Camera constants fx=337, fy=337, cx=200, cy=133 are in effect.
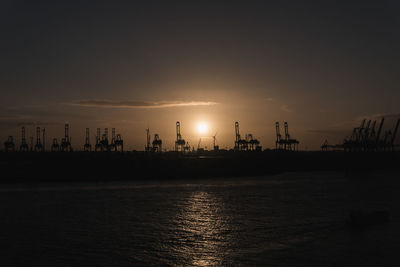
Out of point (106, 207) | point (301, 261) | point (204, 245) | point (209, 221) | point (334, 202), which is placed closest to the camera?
point (301, 261)

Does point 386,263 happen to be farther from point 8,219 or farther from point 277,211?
point 8,219

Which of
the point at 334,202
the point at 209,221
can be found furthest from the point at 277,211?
the point at 334,202

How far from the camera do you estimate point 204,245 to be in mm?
25125

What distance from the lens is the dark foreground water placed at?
22.0m

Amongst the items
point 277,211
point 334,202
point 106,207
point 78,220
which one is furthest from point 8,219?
point 334,202

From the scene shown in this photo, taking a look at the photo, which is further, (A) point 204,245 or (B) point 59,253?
(A) point 204,245

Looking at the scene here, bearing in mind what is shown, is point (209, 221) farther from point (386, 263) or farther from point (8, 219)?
point (8, 219)

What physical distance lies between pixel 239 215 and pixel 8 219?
2463 cm

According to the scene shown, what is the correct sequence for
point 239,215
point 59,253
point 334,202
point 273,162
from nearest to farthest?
→ point 59,253, point 239,215, point 334,202, point 273,162

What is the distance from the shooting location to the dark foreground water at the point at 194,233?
22.0m

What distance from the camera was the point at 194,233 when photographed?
95.3 ft

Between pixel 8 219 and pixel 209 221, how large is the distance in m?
21.2

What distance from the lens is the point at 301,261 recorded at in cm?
2108

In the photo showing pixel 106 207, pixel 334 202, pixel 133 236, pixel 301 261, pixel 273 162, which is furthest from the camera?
pixel 273 162
